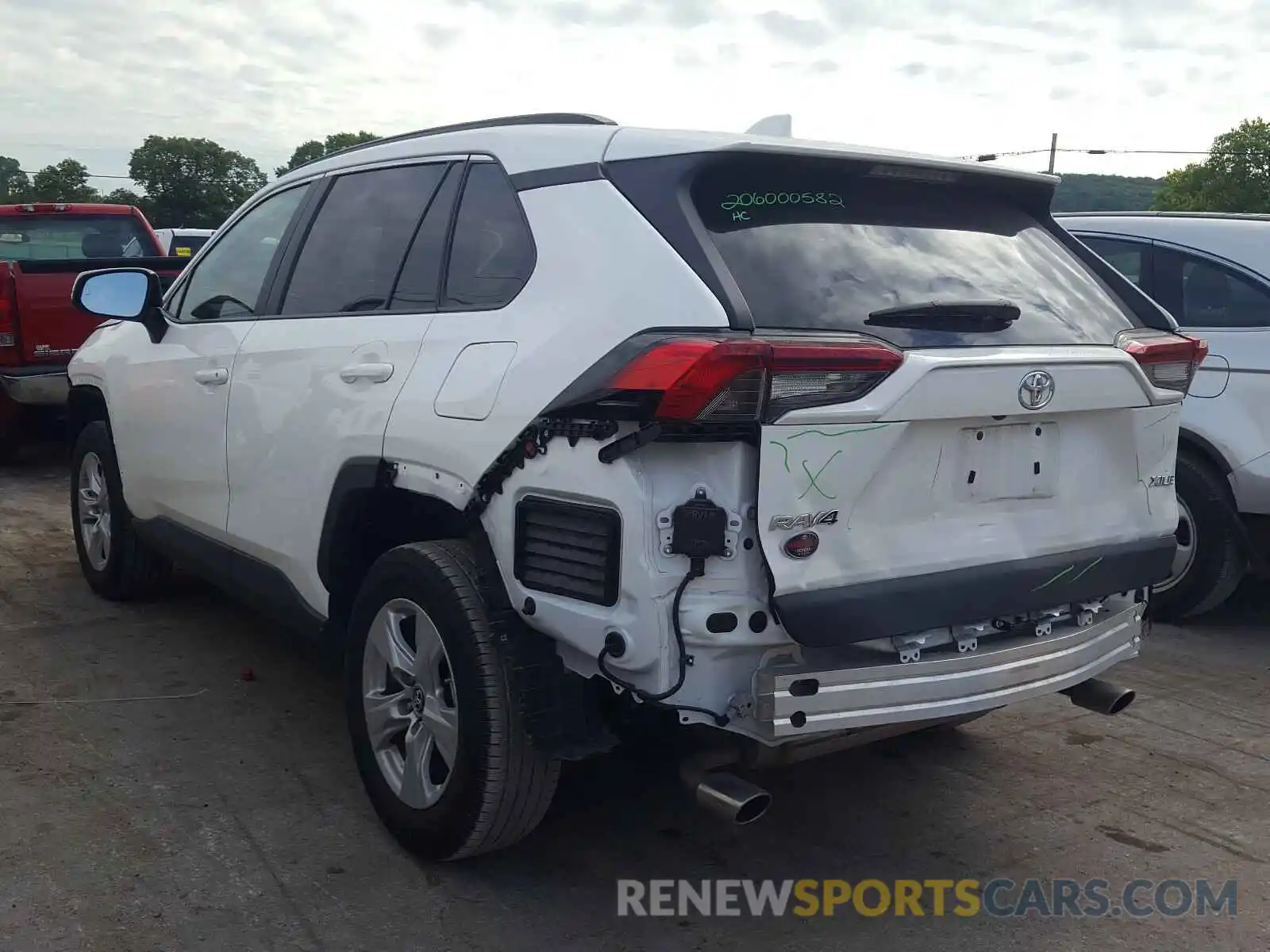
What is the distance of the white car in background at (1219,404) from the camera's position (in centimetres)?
542

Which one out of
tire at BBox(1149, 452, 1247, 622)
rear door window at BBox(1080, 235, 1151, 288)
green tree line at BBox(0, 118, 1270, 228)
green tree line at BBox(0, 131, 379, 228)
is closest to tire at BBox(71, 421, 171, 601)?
tire at BBox(1149, 452, 1247, 622)

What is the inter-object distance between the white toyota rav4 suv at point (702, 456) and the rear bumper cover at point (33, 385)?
578 cm

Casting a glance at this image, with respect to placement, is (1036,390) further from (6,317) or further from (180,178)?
(180,178)

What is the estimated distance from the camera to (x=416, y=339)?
334cm

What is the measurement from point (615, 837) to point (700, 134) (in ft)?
6.46

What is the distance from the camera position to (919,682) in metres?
2.72

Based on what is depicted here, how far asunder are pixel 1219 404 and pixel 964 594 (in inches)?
131

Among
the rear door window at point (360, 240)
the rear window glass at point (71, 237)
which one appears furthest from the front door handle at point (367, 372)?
the rear window glass at point (71, 237)

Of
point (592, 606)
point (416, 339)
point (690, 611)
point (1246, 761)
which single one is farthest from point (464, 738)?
point (1246, 761)

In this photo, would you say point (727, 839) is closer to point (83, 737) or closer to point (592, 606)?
point (592, 606)

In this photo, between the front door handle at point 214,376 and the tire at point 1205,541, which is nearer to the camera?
the front door handle at point 214,376

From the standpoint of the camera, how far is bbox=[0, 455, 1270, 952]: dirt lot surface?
3027mm

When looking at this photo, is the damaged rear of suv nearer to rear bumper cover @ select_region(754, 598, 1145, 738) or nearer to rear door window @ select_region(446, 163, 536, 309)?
rear bumper cover @ select_region(754, 598, 1145, 738)

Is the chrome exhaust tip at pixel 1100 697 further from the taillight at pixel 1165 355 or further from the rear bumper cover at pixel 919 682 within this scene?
the taillight at pixel 1165 355
